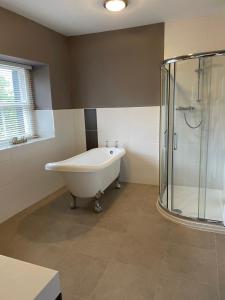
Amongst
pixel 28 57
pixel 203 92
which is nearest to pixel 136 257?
pixel 203 92

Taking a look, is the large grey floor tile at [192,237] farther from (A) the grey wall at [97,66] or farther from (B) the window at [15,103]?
(B) the window at [15,103]

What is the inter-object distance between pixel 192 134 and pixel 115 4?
1988mm

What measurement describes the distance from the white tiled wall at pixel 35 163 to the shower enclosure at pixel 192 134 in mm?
1648

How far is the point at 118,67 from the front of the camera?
3615 millimetres

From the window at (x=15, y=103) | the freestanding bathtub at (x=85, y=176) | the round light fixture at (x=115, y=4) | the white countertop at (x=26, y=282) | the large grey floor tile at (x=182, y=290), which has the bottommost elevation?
the large grey floor tile at (x=182, y=290)

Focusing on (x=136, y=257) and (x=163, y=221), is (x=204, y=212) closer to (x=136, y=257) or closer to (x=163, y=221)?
(x=163, y=221)

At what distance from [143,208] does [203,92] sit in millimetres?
1866

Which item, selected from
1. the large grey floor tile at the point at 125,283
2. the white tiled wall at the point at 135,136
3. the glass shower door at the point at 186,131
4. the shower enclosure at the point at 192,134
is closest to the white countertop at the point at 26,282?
the large grey floor tile at the point at 125,283

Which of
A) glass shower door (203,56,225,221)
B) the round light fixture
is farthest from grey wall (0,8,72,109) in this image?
glass shower door (203,56,225,221)

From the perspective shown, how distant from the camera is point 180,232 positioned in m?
2.36

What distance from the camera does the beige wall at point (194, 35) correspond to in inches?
119

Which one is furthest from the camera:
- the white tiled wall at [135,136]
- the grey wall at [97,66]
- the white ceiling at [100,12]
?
the white tiled wall at [135,136]

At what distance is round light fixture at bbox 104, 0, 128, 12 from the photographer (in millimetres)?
2471

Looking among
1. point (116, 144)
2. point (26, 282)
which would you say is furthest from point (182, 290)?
point (116, 144)
